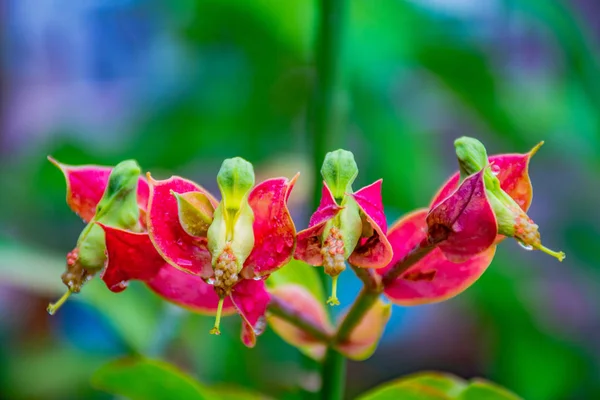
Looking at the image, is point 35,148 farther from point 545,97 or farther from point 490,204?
point 490,204

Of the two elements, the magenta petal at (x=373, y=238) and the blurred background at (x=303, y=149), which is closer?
the magenta petal at (x=373, y=238)

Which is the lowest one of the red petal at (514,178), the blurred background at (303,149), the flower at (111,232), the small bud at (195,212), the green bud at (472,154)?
the blurred background at (303,149)

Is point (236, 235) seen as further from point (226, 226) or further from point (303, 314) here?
point (303, 314)

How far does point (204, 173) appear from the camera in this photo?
1.29m

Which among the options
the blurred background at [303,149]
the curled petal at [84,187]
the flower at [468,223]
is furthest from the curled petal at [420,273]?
the blurred background at [303,149]

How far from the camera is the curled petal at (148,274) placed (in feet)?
1.03

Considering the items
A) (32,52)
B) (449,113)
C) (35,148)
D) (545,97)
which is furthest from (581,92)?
(32,52)

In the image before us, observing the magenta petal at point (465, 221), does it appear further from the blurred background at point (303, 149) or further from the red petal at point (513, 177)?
the blurred background at point (303, 149)

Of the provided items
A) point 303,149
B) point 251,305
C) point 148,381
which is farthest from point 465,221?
point 303,149

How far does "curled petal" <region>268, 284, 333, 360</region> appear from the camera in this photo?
40cm

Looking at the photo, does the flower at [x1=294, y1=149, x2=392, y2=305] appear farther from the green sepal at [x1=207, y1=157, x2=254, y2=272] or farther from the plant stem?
the plant stem

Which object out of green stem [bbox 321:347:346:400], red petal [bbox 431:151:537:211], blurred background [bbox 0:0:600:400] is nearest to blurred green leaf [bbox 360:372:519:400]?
green stem [bbox 321:347:346:400]

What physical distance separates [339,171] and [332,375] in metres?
0.15

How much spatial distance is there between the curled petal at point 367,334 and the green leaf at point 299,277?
6 centimetres
